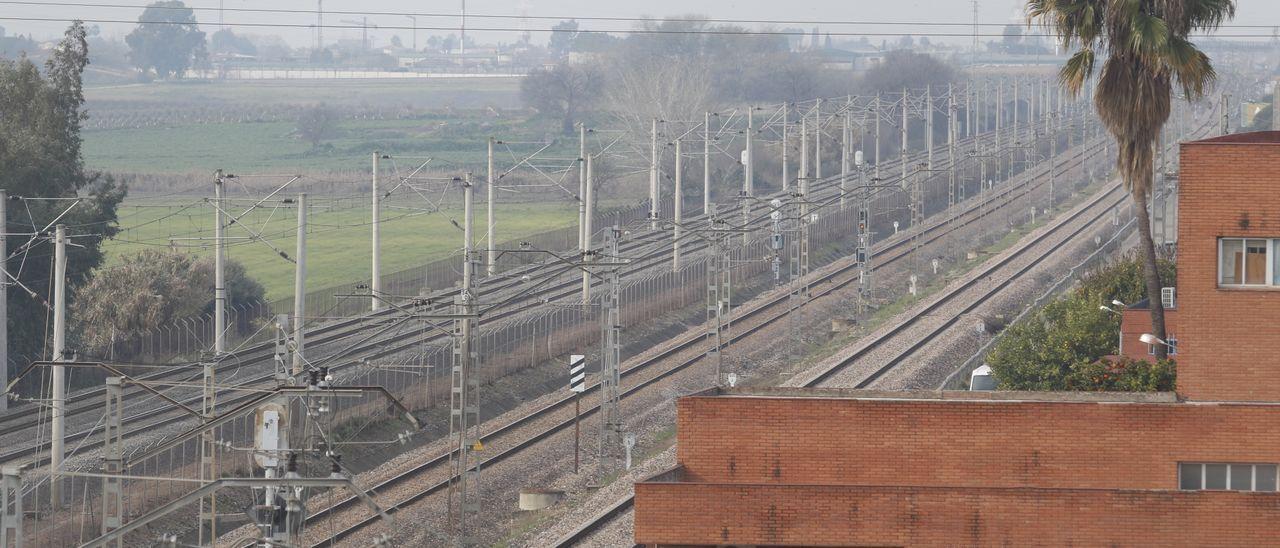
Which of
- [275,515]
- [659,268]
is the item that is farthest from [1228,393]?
[659,268]

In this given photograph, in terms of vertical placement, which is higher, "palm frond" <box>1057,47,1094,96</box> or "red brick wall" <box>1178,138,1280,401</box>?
"palm frond" <box>1057,47,1094,96</box>

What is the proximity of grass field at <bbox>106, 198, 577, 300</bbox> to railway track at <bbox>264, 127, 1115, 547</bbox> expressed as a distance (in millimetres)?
22606

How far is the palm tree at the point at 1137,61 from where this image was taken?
1387 inches

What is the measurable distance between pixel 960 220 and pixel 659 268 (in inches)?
1306

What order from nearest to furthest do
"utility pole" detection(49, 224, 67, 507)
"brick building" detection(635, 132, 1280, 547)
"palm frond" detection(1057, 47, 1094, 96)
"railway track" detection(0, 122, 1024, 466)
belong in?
"brick building" detection(635, 132, 1280, 547)
"palm frond" detection(1057, 47, 1094, 96)
"utility pole" detection(49, 224, 67, 507)
"railway track" detection(0, 122, 1024, 466)

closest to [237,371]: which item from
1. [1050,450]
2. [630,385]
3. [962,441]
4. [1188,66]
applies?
[630,385]

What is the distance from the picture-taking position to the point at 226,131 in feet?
617

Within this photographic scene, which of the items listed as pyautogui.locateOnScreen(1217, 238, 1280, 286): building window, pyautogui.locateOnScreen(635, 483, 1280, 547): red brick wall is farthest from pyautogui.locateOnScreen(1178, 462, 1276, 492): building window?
pyautogui.locateOnScreen(1217, 238, 1280, 286): building window

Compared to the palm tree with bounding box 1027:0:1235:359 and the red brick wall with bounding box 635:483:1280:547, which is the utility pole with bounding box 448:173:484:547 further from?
the palm tree with bounding box 1027:0:1235:359

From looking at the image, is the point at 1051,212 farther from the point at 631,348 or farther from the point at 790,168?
the point at 631,348

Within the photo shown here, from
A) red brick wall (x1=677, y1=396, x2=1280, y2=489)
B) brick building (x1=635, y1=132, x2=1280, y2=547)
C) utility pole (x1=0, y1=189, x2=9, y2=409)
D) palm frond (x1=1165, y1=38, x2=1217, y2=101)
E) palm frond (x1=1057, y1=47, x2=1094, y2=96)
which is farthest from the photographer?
utility pole (x1=0, y1=189, x2=9, y2=409)

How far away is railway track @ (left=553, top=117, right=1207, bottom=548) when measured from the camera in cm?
3759

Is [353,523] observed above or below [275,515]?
below

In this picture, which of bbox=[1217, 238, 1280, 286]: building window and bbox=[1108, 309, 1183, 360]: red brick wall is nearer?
bbox=[1217, 238, 1280, 286]: building window
